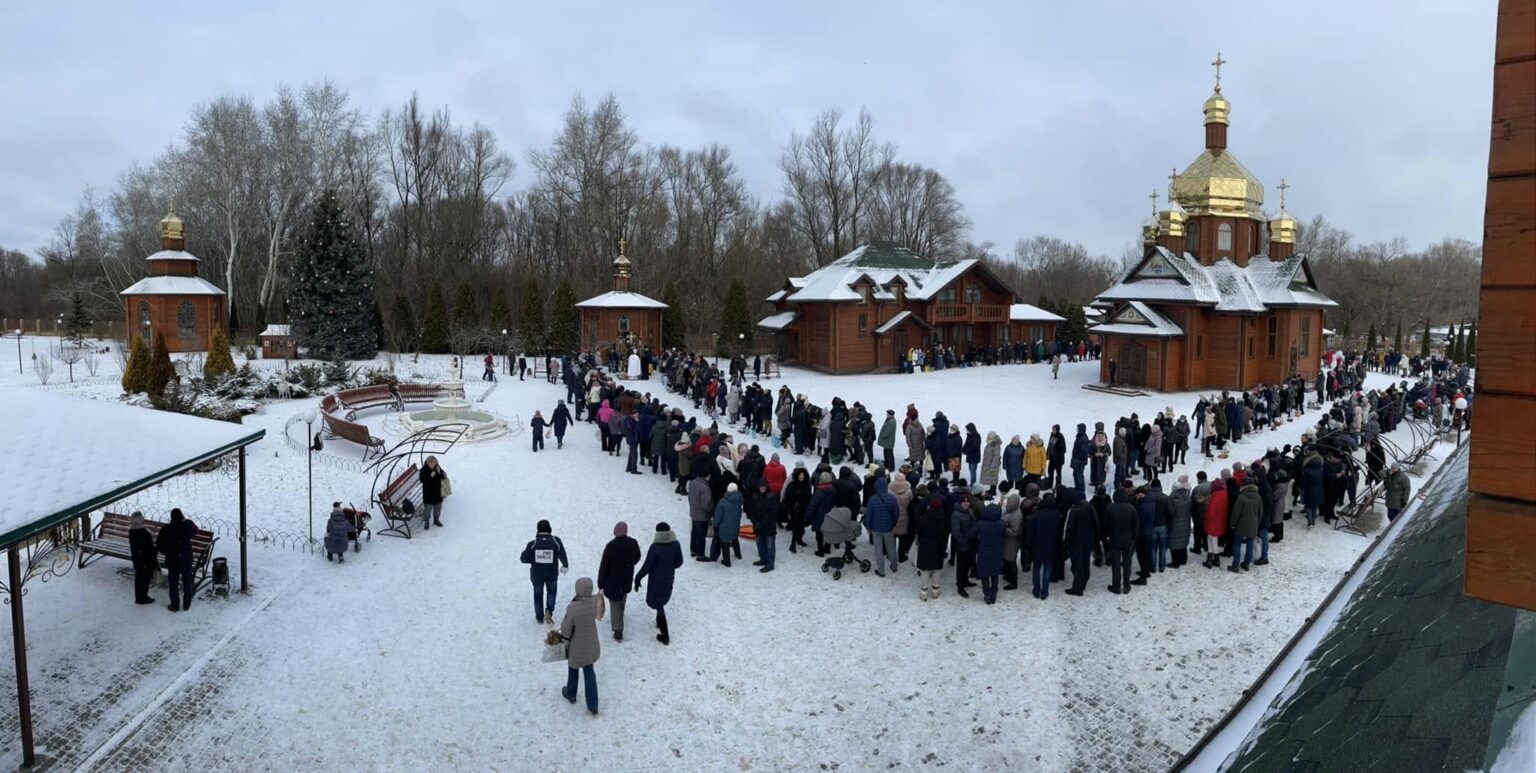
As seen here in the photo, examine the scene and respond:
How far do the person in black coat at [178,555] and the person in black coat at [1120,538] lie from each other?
1100 centimetres

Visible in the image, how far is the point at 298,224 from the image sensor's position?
48.9m

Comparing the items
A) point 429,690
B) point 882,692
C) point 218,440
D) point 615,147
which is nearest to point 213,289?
point 615,147

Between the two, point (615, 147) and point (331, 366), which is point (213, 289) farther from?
point (615, 147)

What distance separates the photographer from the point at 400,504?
13.8m

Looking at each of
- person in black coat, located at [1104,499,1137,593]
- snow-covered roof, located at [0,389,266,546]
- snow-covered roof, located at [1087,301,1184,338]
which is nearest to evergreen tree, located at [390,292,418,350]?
snow-covered roof, located at [1087,301,1184,338]

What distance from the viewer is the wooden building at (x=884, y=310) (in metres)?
37.5

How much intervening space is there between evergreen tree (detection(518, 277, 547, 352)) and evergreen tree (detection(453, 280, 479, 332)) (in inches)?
90.9

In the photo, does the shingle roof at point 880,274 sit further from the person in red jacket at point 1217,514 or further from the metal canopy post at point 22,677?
the metal canopy post at point 22,677

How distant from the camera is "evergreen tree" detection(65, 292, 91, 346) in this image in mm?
41397

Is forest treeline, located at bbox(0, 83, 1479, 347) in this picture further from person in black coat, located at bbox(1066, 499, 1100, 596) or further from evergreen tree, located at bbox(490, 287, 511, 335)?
person in black coat, located at bbox(1066, 499, 1100, 596)

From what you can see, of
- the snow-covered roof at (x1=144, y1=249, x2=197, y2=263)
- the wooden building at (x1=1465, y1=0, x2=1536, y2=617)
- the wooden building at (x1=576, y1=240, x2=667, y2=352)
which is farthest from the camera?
the wooden building at (x1=576, y1=240, x2=667, y2=352)

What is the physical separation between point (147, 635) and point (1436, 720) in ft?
37.0

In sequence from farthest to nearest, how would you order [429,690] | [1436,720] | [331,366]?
1. [331,366]
2. [429,690]
3. [1436,720]

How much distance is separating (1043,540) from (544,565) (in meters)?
6.04
